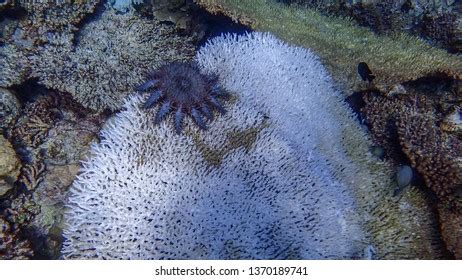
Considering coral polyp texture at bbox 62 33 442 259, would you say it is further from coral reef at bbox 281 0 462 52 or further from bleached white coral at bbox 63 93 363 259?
coral reef at bbox 281 0 462 52

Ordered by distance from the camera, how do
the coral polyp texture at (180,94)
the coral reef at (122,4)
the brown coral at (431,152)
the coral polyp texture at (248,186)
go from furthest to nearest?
the coral reef at (122,4)
the brown coral at (431,152)
the coral polyp texture at (180,94)
the coral polyp texture at (248,186)

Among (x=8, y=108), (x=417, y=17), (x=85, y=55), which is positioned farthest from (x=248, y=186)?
(x=417, y=17)

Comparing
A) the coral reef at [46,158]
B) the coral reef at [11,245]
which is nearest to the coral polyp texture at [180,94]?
the coral reef at [46,158]

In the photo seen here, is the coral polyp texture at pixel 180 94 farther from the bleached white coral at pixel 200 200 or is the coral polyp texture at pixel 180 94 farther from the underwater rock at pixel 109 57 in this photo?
the underwater rock at pixel 109 57

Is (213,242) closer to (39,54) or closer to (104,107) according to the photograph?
(104,107)

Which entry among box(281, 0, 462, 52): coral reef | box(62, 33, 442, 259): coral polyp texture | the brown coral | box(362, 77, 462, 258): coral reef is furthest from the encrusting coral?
the brown coral

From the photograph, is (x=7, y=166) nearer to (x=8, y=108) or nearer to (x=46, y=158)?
(x=46, y=158)

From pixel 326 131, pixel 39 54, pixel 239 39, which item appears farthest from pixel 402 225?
pixel 39 54
